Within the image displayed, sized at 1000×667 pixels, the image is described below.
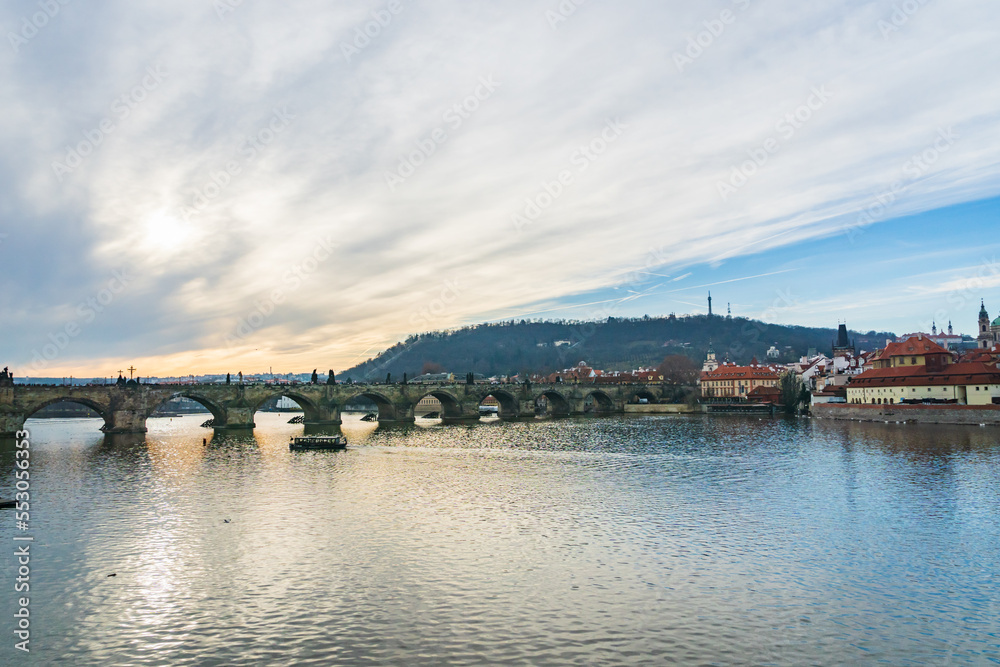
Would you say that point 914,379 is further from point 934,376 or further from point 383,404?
point 383,404

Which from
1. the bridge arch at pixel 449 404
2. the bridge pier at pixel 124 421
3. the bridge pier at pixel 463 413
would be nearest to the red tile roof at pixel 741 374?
the bridge pier at pixel 463 413

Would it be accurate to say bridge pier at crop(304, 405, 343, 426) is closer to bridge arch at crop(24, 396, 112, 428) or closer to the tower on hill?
bridge arch at crop(24, 396, 112, 428)

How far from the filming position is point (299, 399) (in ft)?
310

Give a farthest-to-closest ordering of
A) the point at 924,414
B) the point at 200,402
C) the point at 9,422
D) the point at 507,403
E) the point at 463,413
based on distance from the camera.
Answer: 1. the point at 507,403
2. the point at 463,413
3. the point at 200,402
4. the point at 924,414
5. the point at 9,422

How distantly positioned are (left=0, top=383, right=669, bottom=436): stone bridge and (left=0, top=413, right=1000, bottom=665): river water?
34.0m

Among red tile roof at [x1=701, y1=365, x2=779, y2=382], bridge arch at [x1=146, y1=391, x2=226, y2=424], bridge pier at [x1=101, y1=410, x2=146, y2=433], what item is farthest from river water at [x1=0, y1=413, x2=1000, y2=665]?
red tile roof at [x1=701, y1=365, x2=779, y2=382]

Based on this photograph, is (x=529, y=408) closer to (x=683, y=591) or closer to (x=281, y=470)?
(x=281, y=470)

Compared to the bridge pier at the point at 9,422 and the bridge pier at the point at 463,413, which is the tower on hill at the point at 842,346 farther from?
the bridge pier at the point at 9,422

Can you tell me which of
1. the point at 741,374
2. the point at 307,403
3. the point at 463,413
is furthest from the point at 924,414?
the point at 307,403

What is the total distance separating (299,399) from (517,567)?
79.6 m

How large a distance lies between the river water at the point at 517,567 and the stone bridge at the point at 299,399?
1340 inches

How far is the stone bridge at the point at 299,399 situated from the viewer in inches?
2746

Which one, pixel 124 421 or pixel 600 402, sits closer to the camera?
pixel 124 421

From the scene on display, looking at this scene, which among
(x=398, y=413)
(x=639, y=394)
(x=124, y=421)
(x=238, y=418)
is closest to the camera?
(x=124, y=421)
